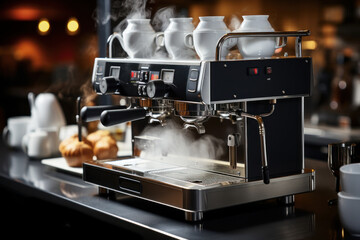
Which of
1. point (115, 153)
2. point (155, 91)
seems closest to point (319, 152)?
point (115, 153)

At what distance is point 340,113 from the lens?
3477mm

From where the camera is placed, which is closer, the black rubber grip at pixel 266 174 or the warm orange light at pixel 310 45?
the black rubber grip at pixel 266 174

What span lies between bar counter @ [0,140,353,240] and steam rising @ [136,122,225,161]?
158 millimetres


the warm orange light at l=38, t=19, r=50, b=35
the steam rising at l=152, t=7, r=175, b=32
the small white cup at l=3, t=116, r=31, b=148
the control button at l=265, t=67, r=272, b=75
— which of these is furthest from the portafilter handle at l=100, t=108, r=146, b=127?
the warm orange light at l=38, t=19, r=50, b=35

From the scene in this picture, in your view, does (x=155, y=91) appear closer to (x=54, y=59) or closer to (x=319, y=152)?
(x=319, y=152)

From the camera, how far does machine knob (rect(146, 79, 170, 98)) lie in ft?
4.67

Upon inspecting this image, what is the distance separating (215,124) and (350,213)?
44 cm

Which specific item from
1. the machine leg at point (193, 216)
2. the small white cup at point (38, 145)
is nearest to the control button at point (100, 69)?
the machine leg at point (193, 216)

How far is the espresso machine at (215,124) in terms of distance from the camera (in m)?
1.39

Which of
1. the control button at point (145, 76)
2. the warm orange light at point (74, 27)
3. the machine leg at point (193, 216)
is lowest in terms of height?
the machine leg at point (193, 216)

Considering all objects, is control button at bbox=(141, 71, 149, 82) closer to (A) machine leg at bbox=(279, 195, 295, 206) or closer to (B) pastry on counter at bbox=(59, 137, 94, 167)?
(A) machine leg at bbox=(279, 195, 295, 206)

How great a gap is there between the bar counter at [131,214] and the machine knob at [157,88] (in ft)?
1.02

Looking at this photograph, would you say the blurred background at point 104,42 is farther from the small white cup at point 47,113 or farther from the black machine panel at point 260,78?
the black machine panel at point 260,78

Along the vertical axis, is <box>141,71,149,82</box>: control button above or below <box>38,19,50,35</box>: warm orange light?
below
